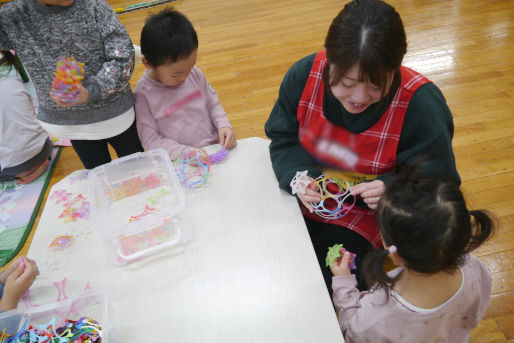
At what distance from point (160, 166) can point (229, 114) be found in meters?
1.32

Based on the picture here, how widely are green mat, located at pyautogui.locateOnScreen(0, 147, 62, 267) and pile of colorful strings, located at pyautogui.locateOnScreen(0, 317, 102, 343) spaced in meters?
1.25

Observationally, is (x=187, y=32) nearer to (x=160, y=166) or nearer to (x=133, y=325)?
(x=160, y=166)

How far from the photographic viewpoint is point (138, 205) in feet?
3.34

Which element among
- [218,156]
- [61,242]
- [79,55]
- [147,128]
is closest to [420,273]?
[218,156]

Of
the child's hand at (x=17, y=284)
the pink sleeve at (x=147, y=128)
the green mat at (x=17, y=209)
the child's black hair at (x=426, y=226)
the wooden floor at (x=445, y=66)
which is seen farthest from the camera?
the green mat at (x=17, y=209)

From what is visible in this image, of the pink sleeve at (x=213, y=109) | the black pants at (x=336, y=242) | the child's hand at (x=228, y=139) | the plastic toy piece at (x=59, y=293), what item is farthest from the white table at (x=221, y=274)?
the pink sleeve at (x=213, y=109)

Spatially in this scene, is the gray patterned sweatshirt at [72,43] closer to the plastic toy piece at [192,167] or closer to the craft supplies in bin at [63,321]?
the plastic toy piece at [192,167]

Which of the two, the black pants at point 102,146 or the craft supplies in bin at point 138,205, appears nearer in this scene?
the craft supplies in bin at point 138,205

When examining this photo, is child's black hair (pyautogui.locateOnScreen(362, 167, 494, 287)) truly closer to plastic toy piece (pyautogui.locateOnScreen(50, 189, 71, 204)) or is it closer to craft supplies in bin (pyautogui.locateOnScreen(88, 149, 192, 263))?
craft supplies in bin (pyautogui.locateOnScreen(88, 149, 192, 263))

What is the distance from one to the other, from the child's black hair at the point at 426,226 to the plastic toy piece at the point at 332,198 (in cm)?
22

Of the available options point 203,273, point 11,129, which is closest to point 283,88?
point 203,273

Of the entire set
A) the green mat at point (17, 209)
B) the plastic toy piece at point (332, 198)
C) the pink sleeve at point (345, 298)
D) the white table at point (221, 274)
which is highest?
the white table at point (221, 274)

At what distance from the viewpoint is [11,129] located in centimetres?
207

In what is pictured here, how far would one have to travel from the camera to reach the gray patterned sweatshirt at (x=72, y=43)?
1.06m
